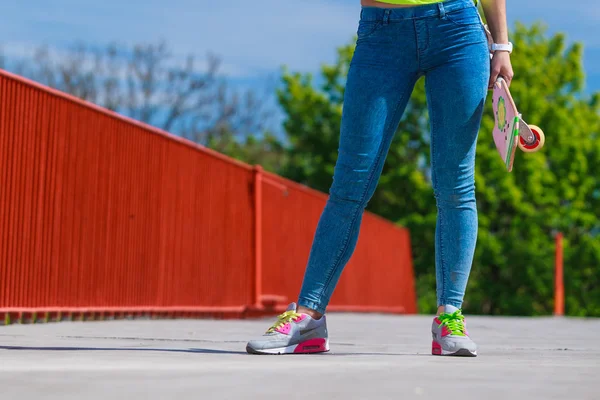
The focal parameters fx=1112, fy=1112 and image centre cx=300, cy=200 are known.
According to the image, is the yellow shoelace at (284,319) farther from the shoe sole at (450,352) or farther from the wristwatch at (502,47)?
the wristwatch at (502,47)

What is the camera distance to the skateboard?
408 centimetres

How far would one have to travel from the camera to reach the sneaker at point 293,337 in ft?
13.2

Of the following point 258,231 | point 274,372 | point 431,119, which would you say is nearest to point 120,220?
point 258,231

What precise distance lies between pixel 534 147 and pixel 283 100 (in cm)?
3983

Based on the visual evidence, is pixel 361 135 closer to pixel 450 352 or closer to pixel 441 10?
pixel 441 10

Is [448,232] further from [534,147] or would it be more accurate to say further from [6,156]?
[6,156]

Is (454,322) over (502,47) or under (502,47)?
under

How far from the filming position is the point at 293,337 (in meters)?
4.10

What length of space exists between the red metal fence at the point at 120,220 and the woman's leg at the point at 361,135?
286 cm

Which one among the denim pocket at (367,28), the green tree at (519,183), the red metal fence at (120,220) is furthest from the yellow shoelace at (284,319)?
the green tree at (519,183)

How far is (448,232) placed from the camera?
4254 mm

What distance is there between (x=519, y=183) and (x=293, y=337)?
3615 centimetres

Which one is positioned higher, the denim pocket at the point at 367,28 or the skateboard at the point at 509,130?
the denim pocket at the point at 367,28

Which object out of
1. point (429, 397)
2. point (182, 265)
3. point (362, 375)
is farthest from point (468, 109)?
point (182, 265)
